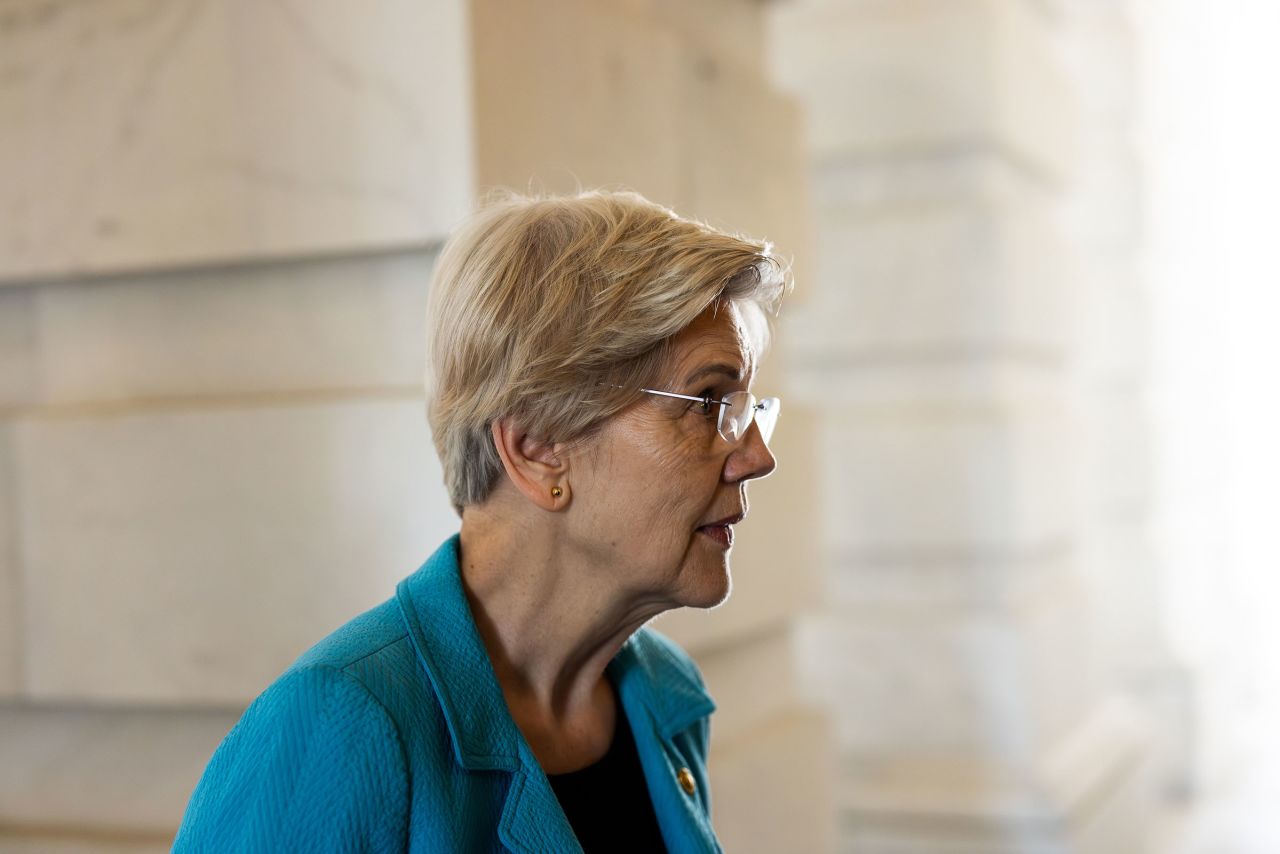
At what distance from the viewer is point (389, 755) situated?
150 centimetres

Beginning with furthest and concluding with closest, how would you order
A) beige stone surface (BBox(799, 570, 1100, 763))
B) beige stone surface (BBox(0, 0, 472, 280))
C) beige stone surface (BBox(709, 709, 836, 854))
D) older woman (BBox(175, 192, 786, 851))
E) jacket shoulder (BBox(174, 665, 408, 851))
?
beige stone surface (BBox(799, 570, 1100, 763)) → beige stone surface (BBox(709, 709, 836, 854)) → beige stone surface (BBox(0, 0, 472, 280)) → older woman (BBox(175, 192, 786, 851)) → jacket shoulder (BBox(174, 665, 408, 851))

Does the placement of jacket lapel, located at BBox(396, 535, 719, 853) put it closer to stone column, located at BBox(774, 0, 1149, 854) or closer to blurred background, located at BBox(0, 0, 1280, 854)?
blurred background, located at BBox(0, 0, 1280, 854)

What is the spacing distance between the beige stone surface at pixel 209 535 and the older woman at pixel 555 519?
566 mm

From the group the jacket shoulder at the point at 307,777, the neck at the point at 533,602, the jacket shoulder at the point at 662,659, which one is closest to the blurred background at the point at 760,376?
the jacket shoulder at the point at 662,659

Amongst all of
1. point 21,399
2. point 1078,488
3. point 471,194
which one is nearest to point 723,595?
point 471,194

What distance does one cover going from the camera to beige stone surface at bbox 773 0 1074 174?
13.1 ft

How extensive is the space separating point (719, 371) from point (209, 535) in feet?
3.76

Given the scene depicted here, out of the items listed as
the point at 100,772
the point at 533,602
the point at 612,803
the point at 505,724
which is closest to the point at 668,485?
the point at 533,602

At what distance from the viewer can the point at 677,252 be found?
1.70 meters

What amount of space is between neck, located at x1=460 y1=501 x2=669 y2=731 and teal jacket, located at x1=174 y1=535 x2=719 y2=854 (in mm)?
55

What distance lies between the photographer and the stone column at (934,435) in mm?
4020

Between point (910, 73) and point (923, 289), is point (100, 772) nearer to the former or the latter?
point (923, 289)

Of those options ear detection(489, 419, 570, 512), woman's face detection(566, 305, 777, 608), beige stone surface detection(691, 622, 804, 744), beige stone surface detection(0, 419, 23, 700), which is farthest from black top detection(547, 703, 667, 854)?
beige stone surface detection(0, 419, 23, 700)

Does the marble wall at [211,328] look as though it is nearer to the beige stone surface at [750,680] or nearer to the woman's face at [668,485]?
the beige stone surface at [750,680]
